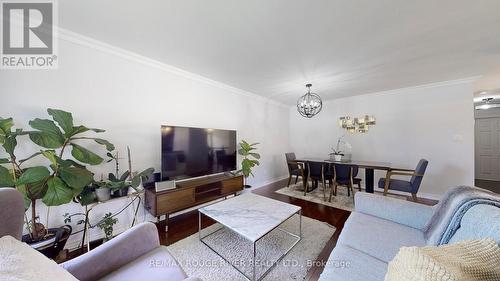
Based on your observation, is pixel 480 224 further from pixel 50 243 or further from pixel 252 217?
pixel 50 243

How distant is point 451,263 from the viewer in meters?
0.59

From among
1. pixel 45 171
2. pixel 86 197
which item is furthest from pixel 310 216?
pixel 45 171

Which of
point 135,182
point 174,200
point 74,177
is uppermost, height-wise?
point 74,177

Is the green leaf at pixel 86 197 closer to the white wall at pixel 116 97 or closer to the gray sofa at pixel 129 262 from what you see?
the white wall at pixel 116 97

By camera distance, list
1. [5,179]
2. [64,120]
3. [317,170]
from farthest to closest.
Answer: [317,170]
[64,120]
[5,179]

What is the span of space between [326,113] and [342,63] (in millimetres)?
2501

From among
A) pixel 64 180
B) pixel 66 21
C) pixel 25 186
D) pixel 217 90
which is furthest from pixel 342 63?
pixel 25 186

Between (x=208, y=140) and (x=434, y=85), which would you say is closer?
(x=208, y=140)

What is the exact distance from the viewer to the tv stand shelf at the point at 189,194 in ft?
7.17

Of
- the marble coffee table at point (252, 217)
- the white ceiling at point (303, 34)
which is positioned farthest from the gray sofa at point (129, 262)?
the white ceiling at point (303, 34)

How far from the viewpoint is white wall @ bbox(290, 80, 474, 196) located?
3.29 metres

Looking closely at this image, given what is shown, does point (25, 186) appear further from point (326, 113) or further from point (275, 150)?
point (326, 113)

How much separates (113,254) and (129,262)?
0.37 ft

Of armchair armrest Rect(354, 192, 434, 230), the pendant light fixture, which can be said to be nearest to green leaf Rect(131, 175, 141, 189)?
armchair armrest Rect(354, 192, 434, 230)
